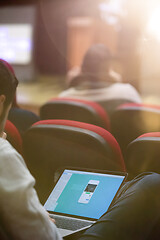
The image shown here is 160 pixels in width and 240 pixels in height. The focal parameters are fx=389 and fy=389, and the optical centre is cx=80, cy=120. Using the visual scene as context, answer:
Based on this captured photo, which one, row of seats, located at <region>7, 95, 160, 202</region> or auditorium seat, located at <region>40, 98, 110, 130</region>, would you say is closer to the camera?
row of seats, located at <region>7, 95, 160, 202</region>

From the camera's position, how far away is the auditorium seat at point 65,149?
1.43 m

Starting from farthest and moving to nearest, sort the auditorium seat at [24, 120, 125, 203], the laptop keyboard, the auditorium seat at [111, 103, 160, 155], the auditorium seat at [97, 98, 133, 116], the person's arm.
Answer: the auditorium seat at [97, 98, 133, 116], the auditorium seat at [111, 103, 160, 155], the auditorium seat at [24, 120, 125, 203], the laptop keyboard, the person's arm

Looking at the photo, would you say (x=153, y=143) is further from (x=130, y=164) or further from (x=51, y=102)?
(x=51, y=102)

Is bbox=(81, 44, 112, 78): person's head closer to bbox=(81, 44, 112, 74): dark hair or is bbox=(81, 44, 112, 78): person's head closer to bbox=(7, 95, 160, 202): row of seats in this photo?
bbox=(81, 44, 112, 74): dark hair

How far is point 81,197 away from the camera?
1271 millimetres

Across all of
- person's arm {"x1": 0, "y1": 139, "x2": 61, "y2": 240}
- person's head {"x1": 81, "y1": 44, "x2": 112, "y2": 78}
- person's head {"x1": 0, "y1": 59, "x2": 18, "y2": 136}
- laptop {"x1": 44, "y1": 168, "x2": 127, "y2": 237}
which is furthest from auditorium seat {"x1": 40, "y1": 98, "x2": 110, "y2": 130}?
person's arm {"x1": 0, "y1": 139, "x2": 61, "y2": 240}

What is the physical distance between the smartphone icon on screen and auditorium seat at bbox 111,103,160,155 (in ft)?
2.49

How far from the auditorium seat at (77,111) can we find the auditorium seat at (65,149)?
2.13ft

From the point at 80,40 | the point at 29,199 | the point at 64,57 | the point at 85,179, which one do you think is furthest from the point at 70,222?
the point at 64,57

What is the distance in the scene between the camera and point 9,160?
0.85m

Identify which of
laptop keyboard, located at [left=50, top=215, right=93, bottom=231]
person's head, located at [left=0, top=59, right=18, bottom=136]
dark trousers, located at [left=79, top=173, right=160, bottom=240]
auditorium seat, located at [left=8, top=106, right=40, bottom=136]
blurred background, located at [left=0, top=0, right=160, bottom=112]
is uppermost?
person's head, located at [left=0, top=59, right=18, bottom=136]

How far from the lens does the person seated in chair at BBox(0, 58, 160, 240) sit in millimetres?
829

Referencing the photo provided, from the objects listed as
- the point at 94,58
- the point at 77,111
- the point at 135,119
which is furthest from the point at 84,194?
the point at 94,58

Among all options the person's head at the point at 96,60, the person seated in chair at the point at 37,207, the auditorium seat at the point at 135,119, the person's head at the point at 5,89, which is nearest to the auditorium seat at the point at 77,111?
the auditorium seat at the point at 135,119
